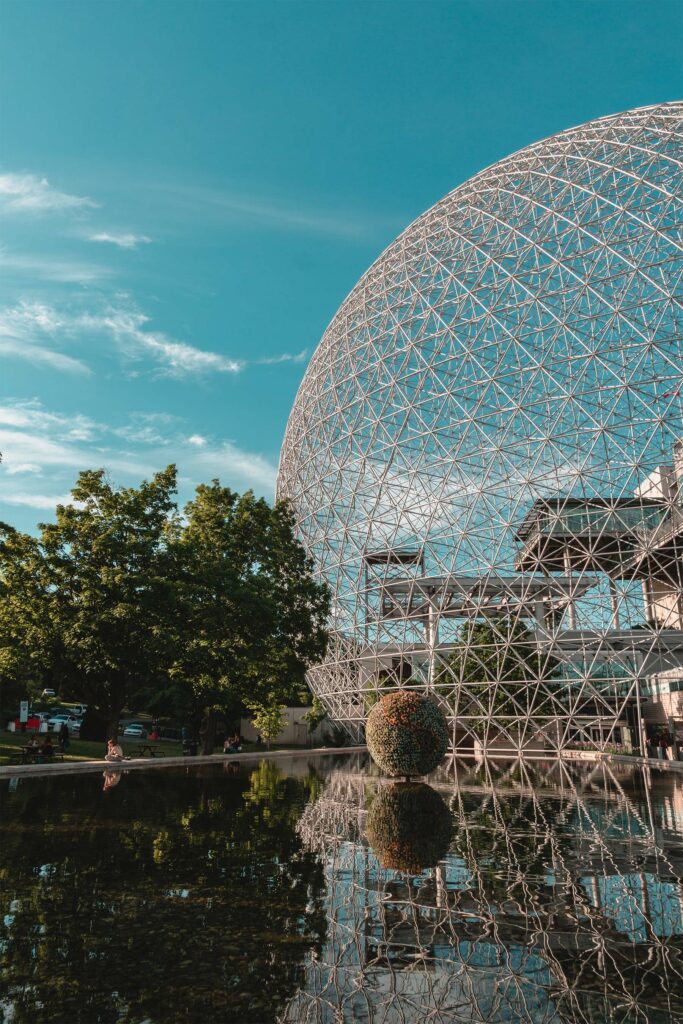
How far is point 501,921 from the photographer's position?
20.4ft

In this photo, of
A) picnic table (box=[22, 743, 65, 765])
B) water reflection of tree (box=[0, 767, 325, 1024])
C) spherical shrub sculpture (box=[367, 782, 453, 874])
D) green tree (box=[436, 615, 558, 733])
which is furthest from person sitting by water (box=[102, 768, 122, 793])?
green tree (box=[436, 615, 558, 733])

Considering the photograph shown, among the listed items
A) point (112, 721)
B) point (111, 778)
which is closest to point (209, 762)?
point (112, 721)

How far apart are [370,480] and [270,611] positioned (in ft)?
28.8

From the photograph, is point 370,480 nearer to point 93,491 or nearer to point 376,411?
point 376,411

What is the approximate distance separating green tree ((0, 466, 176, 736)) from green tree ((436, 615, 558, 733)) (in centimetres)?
1236

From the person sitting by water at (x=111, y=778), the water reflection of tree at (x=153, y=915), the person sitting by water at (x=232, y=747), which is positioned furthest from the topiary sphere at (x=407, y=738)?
the person sitting by water at (x=232, y=747)

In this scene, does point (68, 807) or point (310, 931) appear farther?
point (68, 807)

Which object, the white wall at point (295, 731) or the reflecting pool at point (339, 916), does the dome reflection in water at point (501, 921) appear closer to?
the reflecting pool at point (339, 916)

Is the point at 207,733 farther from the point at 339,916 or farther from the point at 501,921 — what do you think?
the point at 501,921

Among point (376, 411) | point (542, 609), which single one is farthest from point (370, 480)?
point (542, 609)

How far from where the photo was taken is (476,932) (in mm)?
5938

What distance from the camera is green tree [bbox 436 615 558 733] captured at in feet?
93.9

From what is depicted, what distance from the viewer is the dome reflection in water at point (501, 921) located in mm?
4590

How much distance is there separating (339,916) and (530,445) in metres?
23.6
